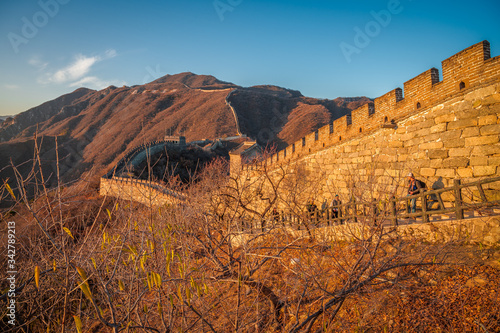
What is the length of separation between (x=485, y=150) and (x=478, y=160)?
0.77 ft

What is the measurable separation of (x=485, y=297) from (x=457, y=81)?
4.64m

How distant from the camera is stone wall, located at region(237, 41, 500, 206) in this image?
5.22 m

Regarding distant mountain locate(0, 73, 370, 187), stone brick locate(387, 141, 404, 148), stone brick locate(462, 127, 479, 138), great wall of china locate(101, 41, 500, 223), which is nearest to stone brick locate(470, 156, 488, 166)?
great wall of china locate(101, 41, 500, 223)

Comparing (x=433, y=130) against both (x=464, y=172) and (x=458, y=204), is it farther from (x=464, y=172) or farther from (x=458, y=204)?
(x=458, y=204)

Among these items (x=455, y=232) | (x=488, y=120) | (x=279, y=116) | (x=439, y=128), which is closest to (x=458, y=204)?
(x=455, y=232)

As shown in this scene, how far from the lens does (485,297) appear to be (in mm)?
3541

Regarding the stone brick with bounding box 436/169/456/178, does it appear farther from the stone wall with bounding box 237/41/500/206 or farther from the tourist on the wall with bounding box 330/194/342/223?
the tourist on the wall with bounding box 330/194/342/223

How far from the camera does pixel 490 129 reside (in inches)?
203

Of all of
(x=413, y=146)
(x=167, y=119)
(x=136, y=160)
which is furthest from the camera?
(x=167, y=119)

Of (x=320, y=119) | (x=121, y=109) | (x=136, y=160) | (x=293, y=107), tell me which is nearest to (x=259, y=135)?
(x=320, y=119)

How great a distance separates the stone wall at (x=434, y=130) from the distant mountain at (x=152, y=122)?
1628 inches

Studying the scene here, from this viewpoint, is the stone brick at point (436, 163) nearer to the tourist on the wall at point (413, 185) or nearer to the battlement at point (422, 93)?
the tourist on the wall at point (413, 185)

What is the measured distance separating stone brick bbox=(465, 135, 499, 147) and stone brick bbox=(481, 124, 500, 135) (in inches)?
3.1

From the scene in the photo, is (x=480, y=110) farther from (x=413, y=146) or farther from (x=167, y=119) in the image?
(x=167, y=119)
